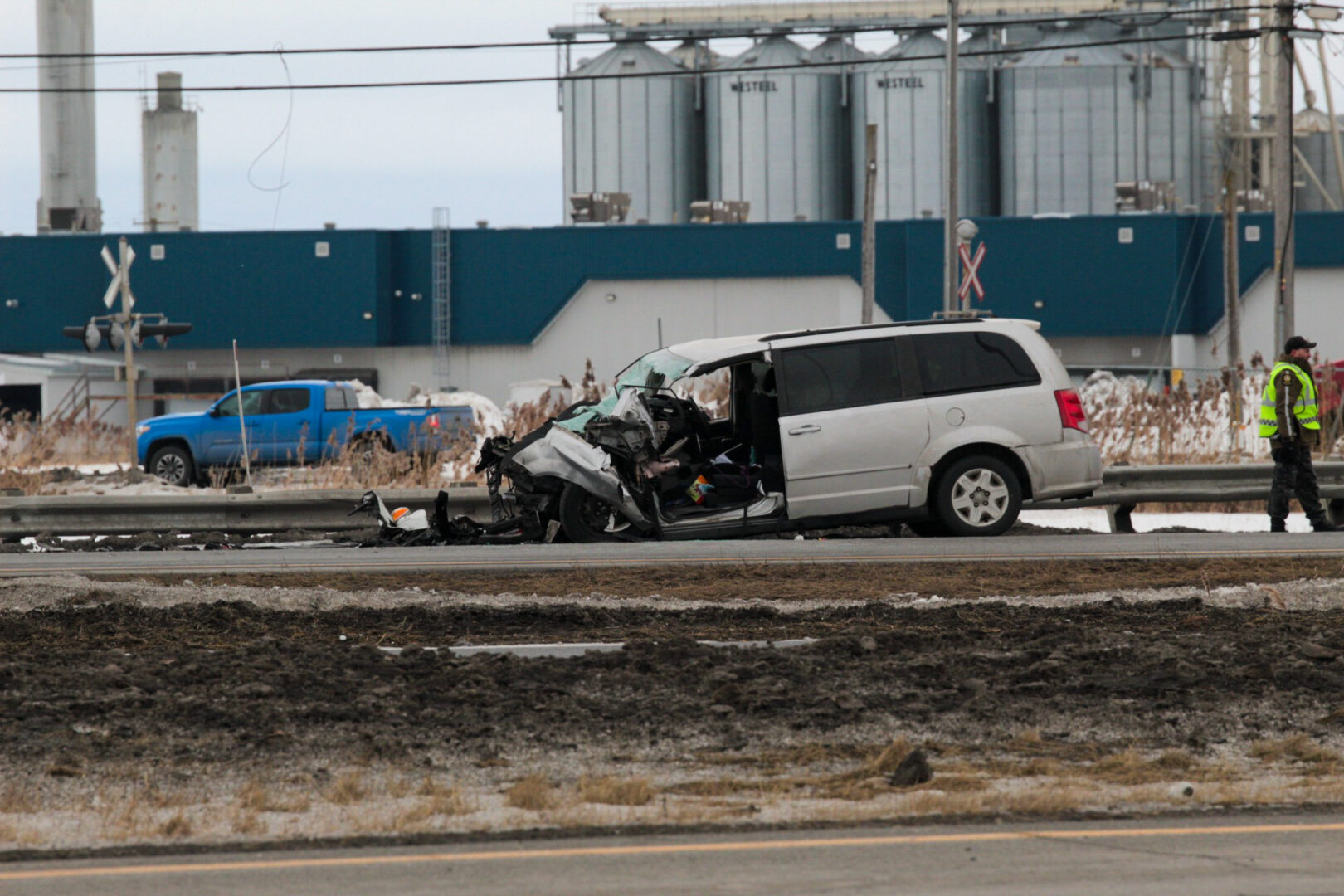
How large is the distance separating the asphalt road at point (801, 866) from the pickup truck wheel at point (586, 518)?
825 centimetres

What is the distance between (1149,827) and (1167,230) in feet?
151

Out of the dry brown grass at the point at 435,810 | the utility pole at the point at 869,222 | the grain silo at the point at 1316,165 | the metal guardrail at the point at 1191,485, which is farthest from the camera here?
the grain silo at the point at 1316,165

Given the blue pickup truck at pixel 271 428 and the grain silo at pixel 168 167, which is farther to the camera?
the grain silo at pixel 168 167

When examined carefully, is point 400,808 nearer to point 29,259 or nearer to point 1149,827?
point 1149,827

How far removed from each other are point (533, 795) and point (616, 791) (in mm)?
303

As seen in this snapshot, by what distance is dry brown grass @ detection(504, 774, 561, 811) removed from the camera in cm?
580

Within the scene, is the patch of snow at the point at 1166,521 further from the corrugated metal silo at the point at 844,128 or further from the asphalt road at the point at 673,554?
the corrugated metal silo at the point at 844,128

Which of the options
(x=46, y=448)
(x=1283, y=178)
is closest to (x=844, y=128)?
(x=1283, y=178)

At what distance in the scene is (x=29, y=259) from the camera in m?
51.2

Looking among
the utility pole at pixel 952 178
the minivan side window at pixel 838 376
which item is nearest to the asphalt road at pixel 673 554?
the minivan side window at pixel 838 376

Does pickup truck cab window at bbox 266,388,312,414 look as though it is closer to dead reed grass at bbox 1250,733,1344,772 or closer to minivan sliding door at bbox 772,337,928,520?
minivan sliding door at bbox 772,337,928,520

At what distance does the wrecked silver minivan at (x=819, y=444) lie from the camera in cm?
1345

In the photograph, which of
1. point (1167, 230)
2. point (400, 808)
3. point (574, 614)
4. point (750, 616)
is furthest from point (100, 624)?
point (1167, 230)

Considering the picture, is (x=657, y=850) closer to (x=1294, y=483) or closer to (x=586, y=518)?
(x=586, y=518)
